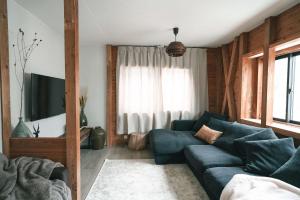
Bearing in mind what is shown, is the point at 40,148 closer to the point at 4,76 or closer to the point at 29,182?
the point at 29,182

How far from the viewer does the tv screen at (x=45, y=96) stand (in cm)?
256

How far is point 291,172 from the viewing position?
1795 mm

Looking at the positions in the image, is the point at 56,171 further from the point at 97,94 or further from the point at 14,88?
the point at 97,94

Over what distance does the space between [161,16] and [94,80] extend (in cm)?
242

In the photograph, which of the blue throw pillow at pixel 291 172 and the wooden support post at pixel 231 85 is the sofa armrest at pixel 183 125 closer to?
the wooden support post at pixel 231 85

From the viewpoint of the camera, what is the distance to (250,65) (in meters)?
3.74

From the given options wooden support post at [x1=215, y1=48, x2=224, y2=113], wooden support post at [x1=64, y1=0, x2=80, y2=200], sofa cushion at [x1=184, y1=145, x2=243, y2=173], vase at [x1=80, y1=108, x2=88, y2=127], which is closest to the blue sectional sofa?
sofa cushion at [x1=184, y1=145, x2=243, y2=173]

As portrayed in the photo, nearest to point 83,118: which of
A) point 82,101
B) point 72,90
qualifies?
point 82,101

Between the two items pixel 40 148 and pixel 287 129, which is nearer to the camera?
pixel 40 148

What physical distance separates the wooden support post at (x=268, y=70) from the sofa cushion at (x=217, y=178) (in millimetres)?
1187

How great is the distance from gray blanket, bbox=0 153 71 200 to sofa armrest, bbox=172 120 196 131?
3009 millimetres

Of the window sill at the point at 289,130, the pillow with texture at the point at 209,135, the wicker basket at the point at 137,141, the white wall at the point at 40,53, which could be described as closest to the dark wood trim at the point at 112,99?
the wicker basket at the point at 137,141

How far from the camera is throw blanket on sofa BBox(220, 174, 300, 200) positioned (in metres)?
1.56

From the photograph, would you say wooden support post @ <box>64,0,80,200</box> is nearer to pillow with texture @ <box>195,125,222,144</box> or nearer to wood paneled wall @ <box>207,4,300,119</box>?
pillow with texture @ <box>195,125,222,144</box>
